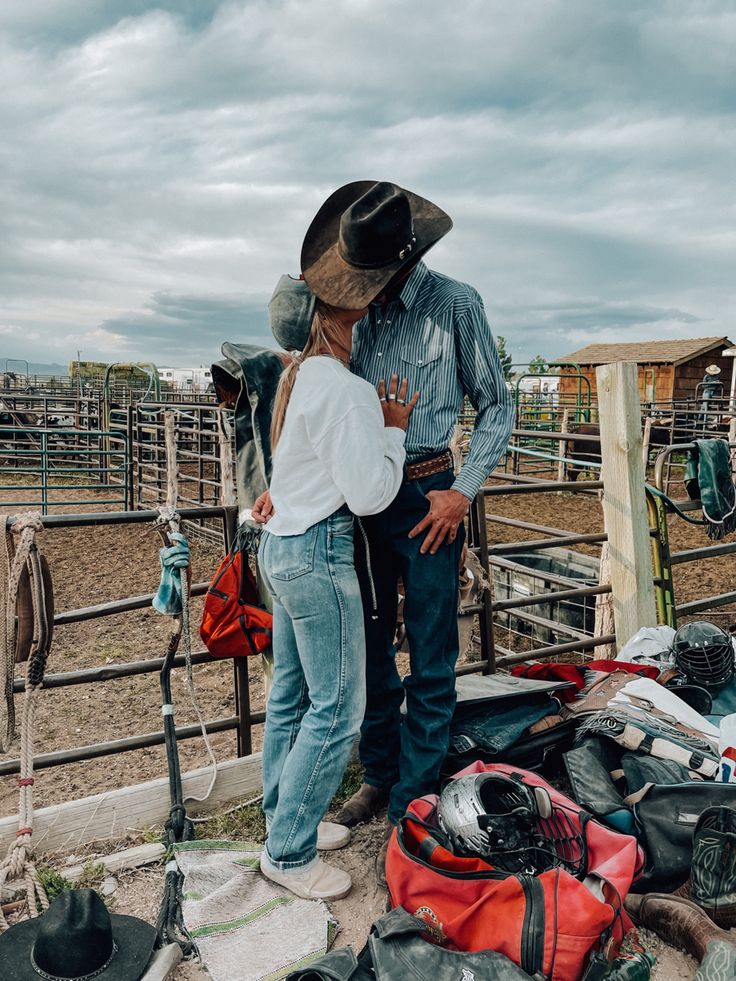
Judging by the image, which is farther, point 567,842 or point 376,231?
point 567,842

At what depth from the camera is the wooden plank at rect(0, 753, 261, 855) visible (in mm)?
2273

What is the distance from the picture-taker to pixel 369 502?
1.86 m

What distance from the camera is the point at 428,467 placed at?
2.21 m

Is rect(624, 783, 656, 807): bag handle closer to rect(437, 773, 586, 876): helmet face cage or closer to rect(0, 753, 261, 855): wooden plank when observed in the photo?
rect(437, 773, 586, 876): helmet face cage

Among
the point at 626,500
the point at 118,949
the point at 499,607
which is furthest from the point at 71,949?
the point at 626,500

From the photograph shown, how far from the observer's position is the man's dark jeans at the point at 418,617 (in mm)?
2195

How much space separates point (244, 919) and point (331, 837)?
41 cm

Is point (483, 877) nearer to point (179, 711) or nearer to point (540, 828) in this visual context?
point (540, 828)

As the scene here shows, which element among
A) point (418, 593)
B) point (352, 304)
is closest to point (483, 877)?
point (418, 593)

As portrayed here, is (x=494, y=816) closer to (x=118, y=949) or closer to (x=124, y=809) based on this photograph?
(x=118, y=949)

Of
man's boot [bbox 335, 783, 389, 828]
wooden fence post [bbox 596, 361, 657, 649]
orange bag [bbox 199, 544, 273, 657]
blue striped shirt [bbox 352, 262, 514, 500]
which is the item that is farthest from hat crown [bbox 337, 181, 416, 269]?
wooden fence post [bbox 596, 361, 657, 649]

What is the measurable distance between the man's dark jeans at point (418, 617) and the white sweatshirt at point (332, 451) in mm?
A: 305

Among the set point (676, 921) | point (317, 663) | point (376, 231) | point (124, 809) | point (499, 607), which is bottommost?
point (676, 921)

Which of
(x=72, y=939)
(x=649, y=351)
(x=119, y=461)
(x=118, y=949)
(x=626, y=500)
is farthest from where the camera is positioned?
(x=649, y=351)
